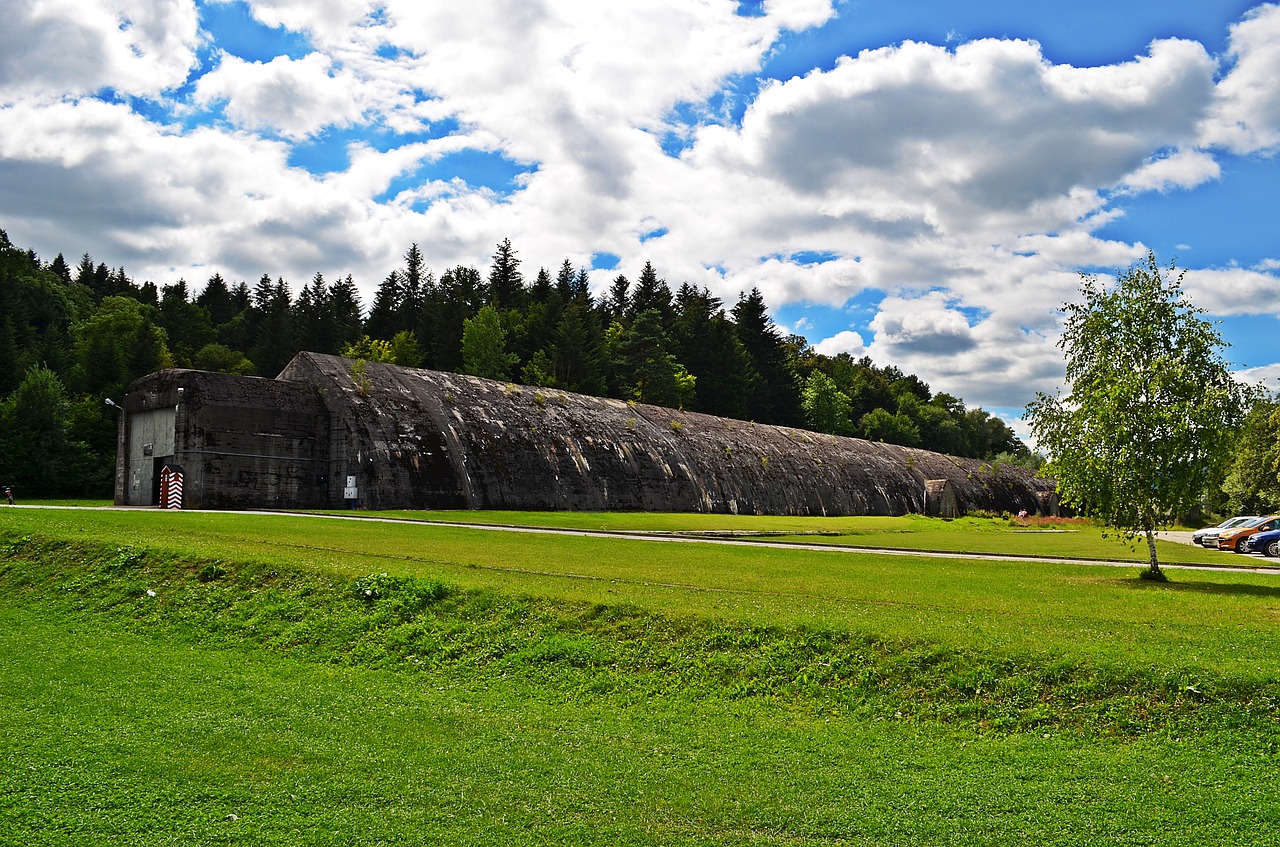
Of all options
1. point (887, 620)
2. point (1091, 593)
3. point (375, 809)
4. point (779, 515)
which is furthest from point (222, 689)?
point (779, 515)

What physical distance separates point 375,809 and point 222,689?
455cm

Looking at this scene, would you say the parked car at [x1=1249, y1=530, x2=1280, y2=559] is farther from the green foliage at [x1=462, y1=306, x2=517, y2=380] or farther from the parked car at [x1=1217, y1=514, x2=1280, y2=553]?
the green foliage at [x1=462, y1=306, x2=517, y2=380]

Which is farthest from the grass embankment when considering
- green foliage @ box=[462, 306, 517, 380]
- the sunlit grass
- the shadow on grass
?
green foliage @ box=[462, 306, 517, 380]

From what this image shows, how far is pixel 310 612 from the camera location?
46.4 ft

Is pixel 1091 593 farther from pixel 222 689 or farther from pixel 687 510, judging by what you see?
pixel 687 510

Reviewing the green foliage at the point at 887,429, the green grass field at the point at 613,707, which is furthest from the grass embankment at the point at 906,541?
the green foliage at the point at 887,429

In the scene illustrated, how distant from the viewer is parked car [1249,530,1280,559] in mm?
31344

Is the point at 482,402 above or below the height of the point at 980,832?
above

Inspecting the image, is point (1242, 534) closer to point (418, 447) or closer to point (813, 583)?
point (813, 583)

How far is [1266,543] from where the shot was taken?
31438mm

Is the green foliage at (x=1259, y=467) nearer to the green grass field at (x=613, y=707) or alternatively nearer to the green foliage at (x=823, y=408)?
the green foliage at (x=823, y=408)

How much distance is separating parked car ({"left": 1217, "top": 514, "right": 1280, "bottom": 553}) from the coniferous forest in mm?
55787

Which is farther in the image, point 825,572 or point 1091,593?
point 825,572

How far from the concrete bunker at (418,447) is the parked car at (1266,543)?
97.3ft
